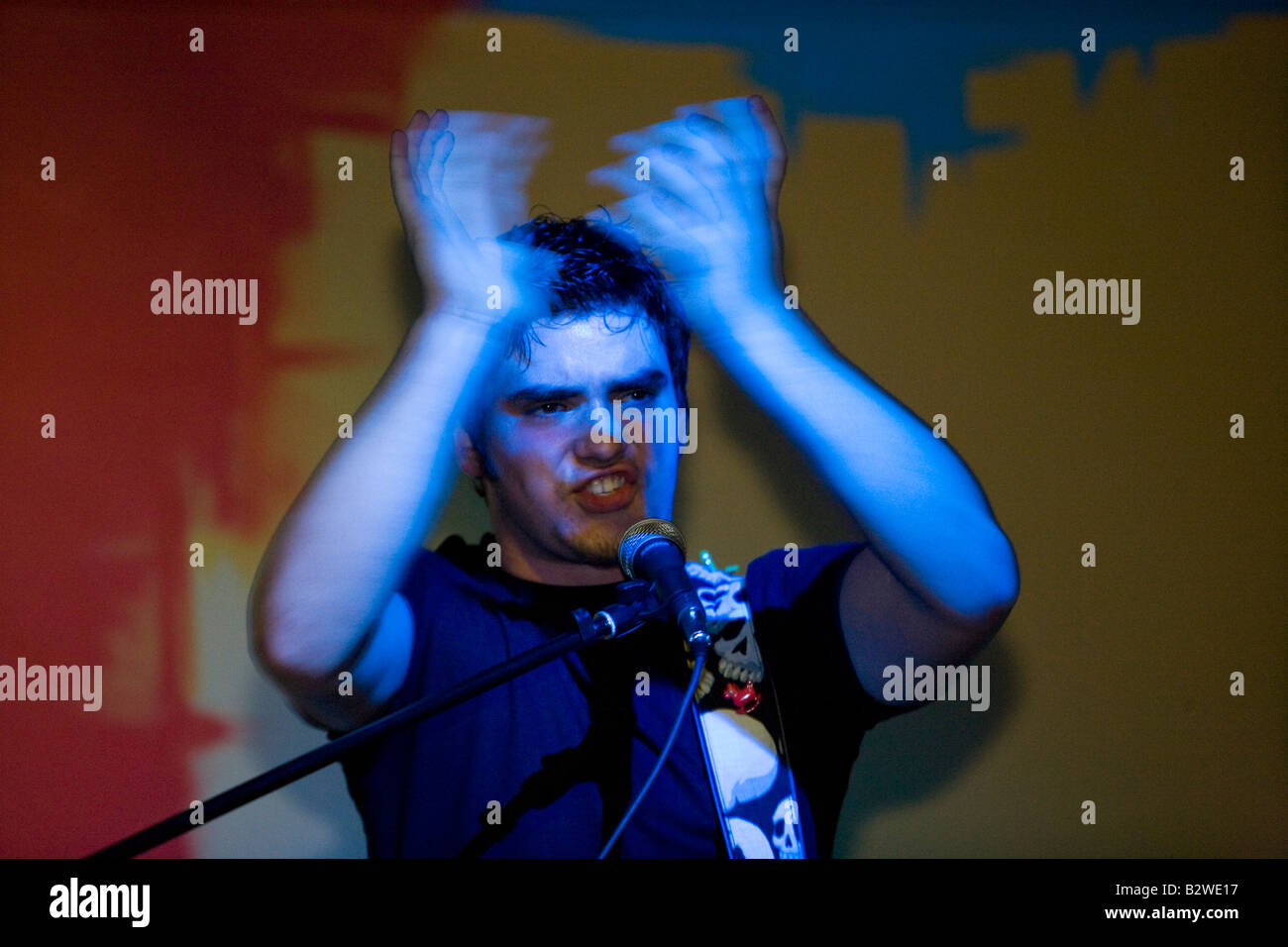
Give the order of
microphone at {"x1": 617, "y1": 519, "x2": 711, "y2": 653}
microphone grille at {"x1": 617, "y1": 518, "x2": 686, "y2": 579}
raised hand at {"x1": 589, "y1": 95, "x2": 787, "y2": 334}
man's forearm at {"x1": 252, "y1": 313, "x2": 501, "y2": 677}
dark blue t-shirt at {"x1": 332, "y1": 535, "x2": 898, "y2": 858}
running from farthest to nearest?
raised hand at {"x1": 589, "y1": 95, "x2": 787, "y2": 334} < dark blue t-shirt at {"x1": 332, "y1": 535, "x2": 898, "y2": 858} < man's forearm at {"x1": 252, "y1": 313, "x2": 501, "y2": 677} < microphone grille at {"x1": 617, "y1": 518, "x2": 686, "y2": 579} < microphone at {"x1": 617, "y1": 519, "x2": 711, "y2": 653}

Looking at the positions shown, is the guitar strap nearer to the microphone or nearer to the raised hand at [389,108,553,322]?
the microphone

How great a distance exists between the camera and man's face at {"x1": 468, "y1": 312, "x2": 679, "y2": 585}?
239 cm

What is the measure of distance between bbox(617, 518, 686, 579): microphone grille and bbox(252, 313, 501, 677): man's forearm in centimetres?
65

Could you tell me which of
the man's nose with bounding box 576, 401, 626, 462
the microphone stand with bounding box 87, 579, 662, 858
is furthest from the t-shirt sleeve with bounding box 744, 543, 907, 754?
the microphone stand with bounding box 87, 579, 662, 858

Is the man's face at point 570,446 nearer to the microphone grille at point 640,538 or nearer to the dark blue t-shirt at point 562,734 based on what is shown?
the dark blue t-shirt at point 562,734

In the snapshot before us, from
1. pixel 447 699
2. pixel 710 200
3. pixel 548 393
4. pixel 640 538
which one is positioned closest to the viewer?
pixel 447 699

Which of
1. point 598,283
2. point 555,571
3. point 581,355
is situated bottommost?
point 555,571

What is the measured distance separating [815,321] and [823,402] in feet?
0.77

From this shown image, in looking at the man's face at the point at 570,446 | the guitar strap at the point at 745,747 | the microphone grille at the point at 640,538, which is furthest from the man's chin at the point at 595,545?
the microphone grille at the point at 640,538

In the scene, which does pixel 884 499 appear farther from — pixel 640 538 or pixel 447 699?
pixel 447 699

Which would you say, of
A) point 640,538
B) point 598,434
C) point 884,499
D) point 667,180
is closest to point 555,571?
point 598,434

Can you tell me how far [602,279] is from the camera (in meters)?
2.44

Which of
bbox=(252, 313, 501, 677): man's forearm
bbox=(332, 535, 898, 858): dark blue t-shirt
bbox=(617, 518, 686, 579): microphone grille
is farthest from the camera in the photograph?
bbox=(332, 535, 898, 858): dark blue t-shirt
